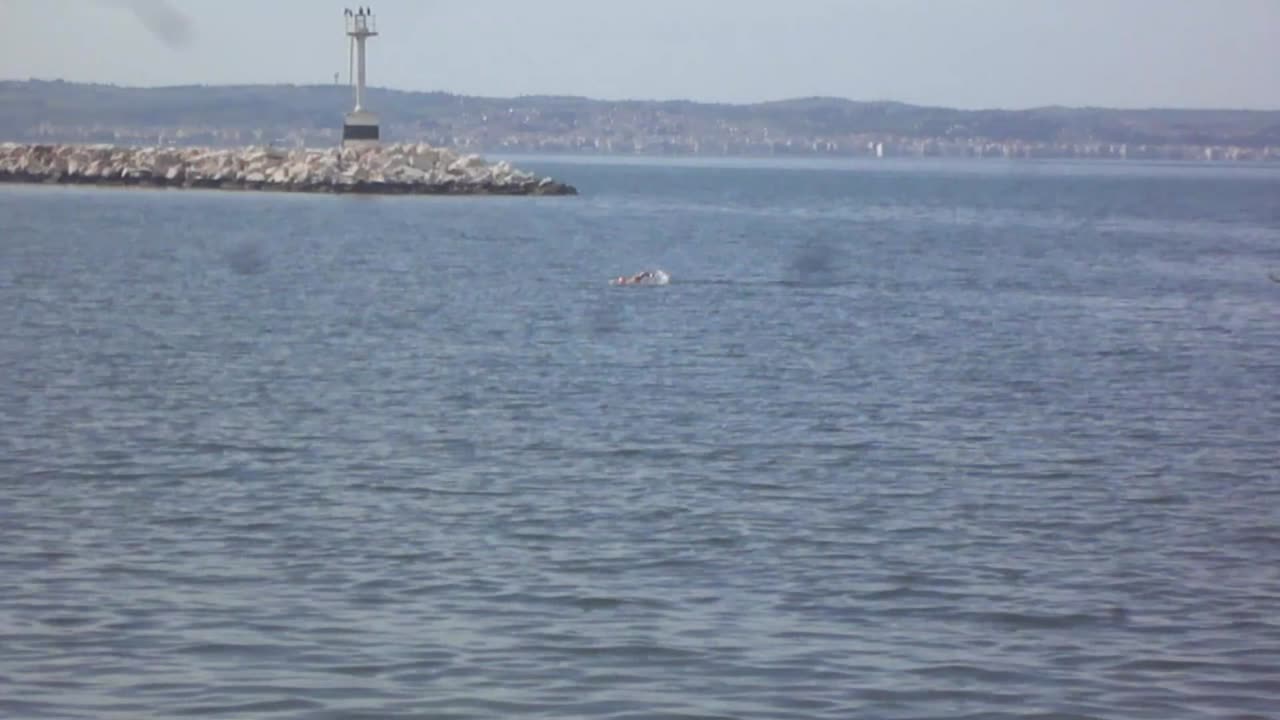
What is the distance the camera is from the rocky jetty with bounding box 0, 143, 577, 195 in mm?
100500

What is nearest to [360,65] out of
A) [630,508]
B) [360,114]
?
[360,114]

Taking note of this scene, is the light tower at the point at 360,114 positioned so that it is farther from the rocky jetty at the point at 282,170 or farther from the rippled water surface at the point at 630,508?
the rippled water surface at the point at 630,508

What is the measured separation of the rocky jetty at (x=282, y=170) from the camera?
100 metres

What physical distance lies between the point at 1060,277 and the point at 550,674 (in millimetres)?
41319

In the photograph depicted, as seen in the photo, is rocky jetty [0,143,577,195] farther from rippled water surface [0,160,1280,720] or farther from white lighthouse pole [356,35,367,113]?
rippled water surface [0,160,1280,720]

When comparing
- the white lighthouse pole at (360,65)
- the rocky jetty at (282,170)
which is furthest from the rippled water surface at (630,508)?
the rocky jetty at (282,170)

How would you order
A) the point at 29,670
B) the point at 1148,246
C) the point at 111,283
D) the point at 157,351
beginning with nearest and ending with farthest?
the point at 29,670, the point at 157,351, the point at 111,283, the point at 1148,246

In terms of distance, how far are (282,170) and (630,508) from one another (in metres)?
89.0

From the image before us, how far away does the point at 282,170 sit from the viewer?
338 feet

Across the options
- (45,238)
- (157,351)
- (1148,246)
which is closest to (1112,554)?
(157,351)

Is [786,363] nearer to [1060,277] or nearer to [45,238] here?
[1060,277]

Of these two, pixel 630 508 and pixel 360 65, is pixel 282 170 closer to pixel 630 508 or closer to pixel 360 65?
pixel 360 65

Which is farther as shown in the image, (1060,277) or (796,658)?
(1060,277)

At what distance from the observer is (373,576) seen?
13828 mm
